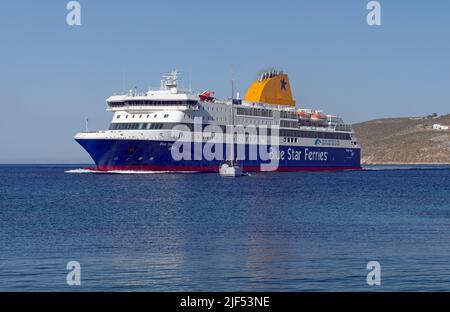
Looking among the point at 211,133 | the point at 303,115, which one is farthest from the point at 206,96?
the point at 303,115

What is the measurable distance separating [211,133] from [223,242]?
6801cm

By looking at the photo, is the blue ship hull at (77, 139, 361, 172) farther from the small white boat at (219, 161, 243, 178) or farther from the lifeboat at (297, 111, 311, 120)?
the lifeboat at (297, 111, 311, 120)

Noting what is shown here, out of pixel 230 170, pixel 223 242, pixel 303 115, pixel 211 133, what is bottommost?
pixel 223 242

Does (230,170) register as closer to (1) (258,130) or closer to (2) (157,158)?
(2) (157,158)

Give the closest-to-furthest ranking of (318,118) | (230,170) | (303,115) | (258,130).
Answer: (230,170)
(258,130)
(303,115)
(318,118)

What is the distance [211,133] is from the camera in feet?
329

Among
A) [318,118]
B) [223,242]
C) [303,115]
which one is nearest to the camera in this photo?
[223,242]

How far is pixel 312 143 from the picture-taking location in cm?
12400

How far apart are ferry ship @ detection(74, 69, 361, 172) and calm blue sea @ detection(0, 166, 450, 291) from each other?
30.8 metres

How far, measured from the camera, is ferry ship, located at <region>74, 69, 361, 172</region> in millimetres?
91812

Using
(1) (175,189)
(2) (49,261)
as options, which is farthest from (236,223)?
(1) (175,189)

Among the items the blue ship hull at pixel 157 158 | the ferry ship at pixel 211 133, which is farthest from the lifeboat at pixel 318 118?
the blue ship hull at pixel 157 158

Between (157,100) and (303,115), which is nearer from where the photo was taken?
(157,100)

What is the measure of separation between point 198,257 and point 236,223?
43.9 ft
